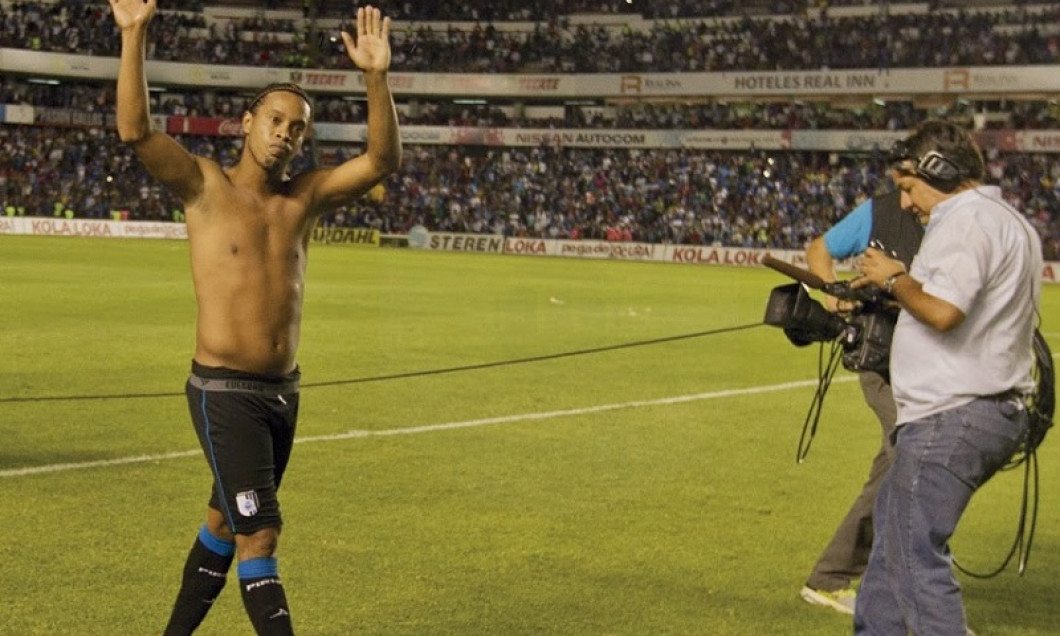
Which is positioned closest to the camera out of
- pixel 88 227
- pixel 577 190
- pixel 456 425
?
pixel 456 425

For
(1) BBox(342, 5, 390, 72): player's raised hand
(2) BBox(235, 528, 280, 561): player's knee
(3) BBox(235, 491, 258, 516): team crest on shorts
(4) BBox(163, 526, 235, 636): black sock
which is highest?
(1) BBox(342, 5, 390, 72): player's raised hand

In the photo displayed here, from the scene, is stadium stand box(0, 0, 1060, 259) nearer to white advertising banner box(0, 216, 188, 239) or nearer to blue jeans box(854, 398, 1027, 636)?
white advertising banner box(0, 216, 188, 239)

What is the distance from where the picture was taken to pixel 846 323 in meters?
5.47

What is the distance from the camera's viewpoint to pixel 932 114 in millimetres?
59844

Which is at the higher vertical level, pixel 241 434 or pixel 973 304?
pixel 973 304

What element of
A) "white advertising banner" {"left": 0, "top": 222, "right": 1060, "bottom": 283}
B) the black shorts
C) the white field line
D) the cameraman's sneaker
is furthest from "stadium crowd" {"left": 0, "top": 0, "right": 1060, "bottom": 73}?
the black shorts

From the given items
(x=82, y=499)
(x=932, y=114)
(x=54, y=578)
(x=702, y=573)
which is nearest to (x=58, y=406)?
(x=82, y=499)

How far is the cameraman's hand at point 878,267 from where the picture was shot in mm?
4801

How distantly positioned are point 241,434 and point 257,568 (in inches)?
19.0

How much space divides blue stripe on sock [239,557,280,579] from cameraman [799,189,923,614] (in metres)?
2.81

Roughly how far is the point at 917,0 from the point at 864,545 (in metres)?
59.7

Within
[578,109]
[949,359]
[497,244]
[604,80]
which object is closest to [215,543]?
[949,359]

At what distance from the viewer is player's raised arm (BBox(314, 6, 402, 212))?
526cm

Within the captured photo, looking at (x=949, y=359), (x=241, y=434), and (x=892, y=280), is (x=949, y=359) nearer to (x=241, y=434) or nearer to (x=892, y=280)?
(x=892, y=280)
